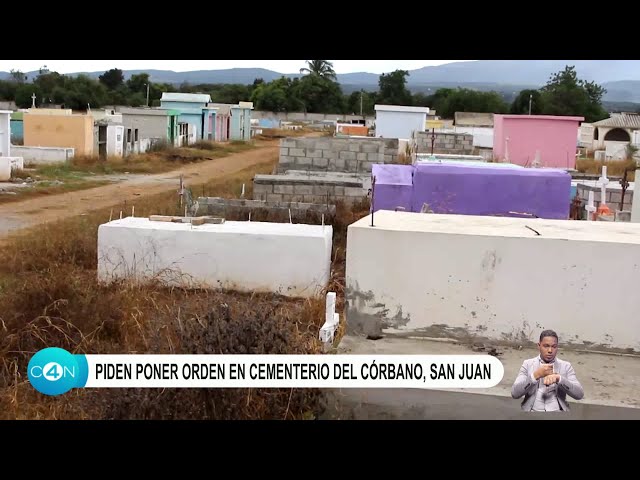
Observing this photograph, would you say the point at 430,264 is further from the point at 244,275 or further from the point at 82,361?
the point at 244,275

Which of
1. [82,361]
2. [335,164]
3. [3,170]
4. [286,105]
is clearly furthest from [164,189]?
[286,105]

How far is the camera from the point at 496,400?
441cm

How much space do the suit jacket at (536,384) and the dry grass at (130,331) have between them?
45.4 inches

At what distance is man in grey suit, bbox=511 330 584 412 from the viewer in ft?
13.8

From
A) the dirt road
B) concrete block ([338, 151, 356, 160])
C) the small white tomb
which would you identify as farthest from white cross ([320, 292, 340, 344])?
concrete block ([338, 151, 356, 160])

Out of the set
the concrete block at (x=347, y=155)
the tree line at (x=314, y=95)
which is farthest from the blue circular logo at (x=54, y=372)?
the tree line at (x=314, y=95)

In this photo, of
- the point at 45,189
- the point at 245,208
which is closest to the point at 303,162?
the point at 245,208

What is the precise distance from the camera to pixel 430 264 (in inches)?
205

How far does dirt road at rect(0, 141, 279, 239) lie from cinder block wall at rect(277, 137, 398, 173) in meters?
4.34

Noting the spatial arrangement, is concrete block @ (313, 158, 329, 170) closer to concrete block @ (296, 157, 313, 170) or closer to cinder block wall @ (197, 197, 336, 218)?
concrete block @ (296, 157, 313, 170)

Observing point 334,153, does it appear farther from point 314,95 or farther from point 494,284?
point 314,95

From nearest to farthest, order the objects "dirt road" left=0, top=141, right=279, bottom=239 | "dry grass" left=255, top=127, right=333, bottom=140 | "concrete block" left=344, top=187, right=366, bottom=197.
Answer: "concrete block" left=344, top=187, right=366, bottom=197 → "dirt road" left=0, top=141, right=279, bottom=239 → "dry grass" left=255, top=127, right=333, bottom=140

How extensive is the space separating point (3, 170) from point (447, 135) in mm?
11382

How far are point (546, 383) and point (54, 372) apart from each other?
299 cm
